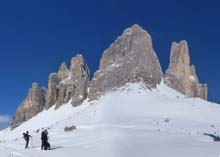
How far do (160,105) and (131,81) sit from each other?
12.6m

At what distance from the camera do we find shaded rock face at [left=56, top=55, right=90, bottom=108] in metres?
94.8

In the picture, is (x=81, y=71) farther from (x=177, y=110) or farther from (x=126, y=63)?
(x=177, y=110)

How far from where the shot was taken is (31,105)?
115m

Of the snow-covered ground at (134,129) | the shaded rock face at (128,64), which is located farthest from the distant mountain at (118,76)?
the snow-covered ground at (134,129)

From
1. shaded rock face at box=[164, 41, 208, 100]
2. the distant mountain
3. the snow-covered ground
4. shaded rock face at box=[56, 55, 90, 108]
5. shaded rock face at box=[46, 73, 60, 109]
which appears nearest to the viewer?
the snow-covered ground

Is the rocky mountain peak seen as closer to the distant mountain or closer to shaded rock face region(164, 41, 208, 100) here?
the distant mountain

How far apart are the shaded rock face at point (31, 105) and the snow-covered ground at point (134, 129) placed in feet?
62.4

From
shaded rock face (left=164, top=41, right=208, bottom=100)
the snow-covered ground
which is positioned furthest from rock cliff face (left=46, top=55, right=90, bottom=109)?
shaded rock face (left=164, top=41, right=208, bottom=100)

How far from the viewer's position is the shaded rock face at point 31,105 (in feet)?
373

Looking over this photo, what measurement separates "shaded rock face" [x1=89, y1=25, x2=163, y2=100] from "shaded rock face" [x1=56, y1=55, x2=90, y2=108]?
41.5 feet

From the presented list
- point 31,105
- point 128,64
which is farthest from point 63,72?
point 128,64

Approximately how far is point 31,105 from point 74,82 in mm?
19440

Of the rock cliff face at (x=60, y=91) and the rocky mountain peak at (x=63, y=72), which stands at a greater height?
the rocky mountain peak at (x=63, y=72)

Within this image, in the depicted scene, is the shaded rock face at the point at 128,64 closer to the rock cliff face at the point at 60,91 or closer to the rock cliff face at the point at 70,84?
the rock cliff face at the point at 70,84
